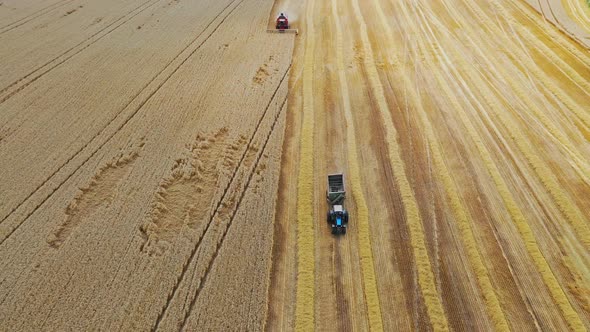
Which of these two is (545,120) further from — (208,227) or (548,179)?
(208,227)

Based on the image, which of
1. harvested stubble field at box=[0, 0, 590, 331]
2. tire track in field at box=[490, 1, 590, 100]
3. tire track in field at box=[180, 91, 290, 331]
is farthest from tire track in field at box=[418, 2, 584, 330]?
tire track in field at box=[180, 91, 290, 331]

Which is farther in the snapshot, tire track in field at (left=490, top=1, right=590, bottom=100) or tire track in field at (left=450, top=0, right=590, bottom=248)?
tire track in field at (left=490, top=1, right=590, bottom=100)

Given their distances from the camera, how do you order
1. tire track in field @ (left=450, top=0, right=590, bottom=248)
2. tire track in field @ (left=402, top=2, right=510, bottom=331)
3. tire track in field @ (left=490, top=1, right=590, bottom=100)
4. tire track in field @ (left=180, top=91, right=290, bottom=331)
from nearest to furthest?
tire track in field @ (left=402, top=2, right=510, bottom=331)
tire track in field @ (left=180, top=91, right=290, bottom=331)
tire track in field @ (left=450, top=0, right=590, bottom=248)
tire track in field @ (left=490, top=1, right=590, bottom=100)

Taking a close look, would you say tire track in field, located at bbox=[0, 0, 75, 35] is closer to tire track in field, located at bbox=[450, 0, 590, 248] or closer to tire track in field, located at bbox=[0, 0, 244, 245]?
tire track in field, located at bbox=[0, 0, 244, 245]

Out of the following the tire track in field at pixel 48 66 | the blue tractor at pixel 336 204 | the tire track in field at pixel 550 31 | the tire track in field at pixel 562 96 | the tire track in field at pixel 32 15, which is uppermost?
the tire track in field at pixel 32 15

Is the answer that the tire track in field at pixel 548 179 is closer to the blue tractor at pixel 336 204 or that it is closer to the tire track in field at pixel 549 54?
the tire track in field at pixel 549 54

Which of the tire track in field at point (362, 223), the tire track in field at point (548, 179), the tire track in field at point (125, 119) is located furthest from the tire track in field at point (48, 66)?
the tire track in field at point (548, 179)

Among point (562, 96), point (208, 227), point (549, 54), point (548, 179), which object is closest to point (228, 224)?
point (208, 227)
